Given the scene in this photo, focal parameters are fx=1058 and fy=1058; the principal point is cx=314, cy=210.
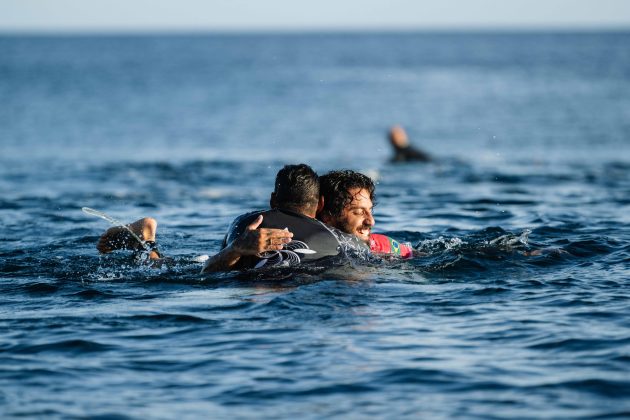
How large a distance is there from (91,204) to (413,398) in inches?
499

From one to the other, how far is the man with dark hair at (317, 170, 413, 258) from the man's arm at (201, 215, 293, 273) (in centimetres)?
97

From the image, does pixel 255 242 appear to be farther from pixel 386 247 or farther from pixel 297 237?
pixel 386 247

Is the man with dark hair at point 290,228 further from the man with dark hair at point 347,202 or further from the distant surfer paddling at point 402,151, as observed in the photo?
the distant surfer paddling at point 402,151

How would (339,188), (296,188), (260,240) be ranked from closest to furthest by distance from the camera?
(260,240), (296,188), (339,188)

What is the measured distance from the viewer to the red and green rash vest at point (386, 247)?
11.0 metres

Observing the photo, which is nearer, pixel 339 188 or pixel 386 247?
pixel 339 188

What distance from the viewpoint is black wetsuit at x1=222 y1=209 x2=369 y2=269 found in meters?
9.98

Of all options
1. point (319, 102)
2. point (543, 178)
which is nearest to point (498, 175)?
point (543, 178)

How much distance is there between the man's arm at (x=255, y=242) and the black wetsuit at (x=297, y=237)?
14 cm

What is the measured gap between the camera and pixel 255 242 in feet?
31.7

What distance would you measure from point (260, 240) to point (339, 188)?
1.31 m

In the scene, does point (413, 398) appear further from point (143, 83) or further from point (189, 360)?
point (143, 83)

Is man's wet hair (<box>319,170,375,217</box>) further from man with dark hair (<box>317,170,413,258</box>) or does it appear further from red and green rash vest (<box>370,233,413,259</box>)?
red and green rash vest (<box>370,233,413,259</box>)

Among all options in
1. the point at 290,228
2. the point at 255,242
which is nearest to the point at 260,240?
the point at 255,242
